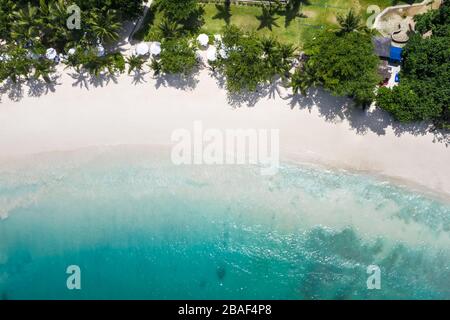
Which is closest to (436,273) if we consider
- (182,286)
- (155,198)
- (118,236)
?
(182,286)

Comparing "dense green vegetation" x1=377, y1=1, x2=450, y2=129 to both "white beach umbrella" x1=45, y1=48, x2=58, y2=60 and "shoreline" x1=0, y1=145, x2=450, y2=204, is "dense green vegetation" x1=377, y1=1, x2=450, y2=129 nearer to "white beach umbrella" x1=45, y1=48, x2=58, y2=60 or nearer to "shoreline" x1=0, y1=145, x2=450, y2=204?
"shoreline" x1=0, y1=145, x2=450, y2=204

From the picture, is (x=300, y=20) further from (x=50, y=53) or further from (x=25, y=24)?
(x=25, y=24)

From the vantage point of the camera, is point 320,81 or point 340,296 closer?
point 320,81

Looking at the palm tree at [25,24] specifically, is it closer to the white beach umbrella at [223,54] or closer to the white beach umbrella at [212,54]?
the white beach umbrella at [212,54]

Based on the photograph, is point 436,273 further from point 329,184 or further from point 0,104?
point 0,104

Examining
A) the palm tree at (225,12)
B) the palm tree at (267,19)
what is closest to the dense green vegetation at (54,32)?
the palm tree at (225,12)

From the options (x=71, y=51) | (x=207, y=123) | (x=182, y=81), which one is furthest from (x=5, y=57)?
(x=207, y=123)
